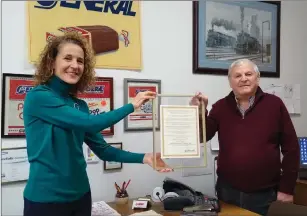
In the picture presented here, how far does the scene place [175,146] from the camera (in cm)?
→ 157

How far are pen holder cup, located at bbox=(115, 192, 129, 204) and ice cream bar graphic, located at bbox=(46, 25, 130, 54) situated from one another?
36.4 inches

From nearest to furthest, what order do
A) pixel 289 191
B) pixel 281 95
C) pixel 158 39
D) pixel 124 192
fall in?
pixel 289 191
pixel 124 192
pixel 158 39
pixel 281 95

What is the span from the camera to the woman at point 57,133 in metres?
1.24

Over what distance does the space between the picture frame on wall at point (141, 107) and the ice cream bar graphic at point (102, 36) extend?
25cm

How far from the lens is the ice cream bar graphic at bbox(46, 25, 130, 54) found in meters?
2.00

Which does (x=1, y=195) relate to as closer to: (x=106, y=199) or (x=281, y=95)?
(x=106, y=199)

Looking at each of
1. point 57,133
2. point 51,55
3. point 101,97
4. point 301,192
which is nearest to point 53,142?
point 57,133

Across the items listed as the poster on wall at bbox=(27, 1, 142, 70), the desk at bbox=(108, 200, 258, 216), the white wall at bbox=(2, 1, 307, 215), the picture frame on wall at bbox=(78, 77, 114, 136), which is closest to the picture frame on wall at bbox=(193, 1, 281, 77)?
the white wall at bbox=(2, 1, 307, 215)

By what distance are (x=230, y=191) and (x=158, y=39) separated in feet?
3.69

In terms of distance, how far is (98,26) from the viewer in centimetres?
205

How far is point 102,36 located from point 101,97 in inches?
15.6

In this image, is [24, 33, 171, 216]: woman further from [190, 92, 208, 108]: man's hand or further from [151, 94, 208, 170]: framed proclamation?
[190, 92, 208, 108]: man's hand

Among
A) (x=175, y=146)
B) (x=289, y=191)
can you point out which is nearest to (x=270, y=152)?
(x=289, y=191)

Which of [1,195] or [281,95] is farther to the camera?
[281,95]
